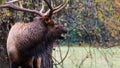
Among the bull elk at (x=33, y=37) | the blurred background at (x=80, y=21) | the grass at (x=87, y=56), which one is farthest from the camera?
the grass at (x=87, y=56)

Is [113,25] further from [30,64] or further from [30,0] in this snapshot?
[30,64]

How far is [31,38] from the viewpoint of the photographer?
715cm

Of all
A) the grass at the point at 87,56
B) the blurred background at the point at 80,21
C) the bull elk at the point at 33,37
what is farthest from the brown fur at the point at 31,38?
the grass at the point at 87,56

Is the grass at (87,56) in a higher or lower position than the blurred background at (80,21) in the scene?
lower

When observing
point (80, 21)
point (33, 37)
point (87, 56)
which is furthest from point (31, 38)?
point (80, 21)

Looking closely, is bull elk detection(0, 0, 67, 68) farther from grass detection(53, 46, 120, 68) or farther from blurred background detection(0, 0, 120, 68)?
grass detection(53, 46, 120, 68)

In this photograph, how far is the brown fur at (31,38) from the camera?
23.4ft

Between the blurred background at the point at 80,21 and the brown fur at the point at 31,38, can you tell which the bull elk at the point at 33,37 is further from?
the blurred background at the point at 80,21

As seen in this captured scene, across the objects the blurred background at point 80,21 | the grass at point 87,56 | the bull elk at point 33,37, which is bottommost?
the grass at point 87,56

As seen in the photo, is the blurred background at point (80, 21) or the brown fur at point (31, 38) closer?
the brown fur at point (31, 38)

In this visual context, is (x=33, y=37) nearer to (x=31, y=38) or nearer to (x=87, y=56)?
(x=31, y=38)

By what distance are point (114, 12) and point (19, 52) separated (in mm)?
6124

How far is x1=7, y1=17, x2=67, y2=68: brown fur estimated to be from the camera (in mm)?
7145

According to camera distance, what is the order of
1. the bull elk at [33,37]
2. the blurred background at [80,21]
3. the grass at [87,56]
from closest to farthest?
the bull elk at [33,37]
the blurred background at [80,21]
the grass at [87,56]
